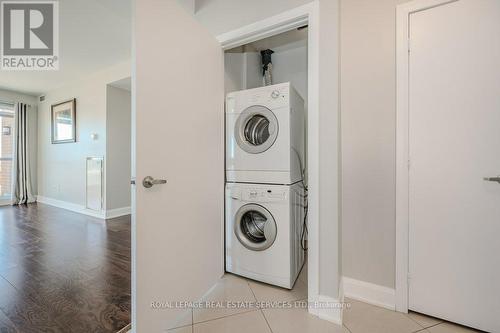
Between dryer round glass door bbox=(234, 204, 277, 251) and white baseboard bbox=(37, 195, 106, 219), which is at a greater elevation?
dryer round glass door bbox=(234, 204, 277, 251)

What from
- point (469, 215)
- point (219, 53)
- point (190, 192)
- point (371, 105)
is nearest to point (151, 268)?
point (190, 192)

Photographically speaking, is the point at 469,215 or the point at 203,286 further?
the point at 203,286

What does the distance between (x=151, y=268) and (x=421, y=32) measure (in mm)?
2071


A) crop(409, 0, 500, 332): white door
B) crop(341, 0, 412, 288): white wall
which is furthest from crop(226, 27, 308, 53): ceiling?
crop(409, 0, 500, 332): white door

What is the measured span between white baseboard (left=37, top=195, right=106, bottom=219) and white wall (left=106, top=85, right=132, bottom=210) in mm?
331

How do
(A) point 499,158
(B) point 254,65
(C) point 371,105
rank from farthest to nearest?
(B) point 254,65
(C) point 371,105
(A) point 499,158

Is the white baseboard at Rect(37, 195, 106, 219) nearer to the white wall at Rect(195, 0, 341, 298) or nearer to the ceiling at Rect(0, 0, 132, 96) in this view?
the ceiling at Rect(0, 0, 132, 96)

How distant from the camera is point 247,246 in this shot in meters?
1.67

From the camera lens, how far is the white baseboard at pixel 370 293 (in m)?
1.38

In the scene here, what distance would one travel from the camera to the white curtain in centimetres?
446

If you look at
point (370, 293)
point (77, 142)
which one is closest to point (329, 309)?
point (370, 293)

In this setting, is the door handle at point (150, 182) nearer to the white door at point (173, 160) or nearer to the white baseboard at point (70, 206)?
the white door at point (173, 160)

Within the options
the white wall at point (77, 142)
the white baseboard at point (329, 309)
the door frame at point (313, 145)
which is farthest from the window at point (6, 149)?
the white baseboard at point (329, 309)

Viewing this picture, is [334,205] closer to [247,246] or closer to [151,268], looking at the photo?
[247,246]
